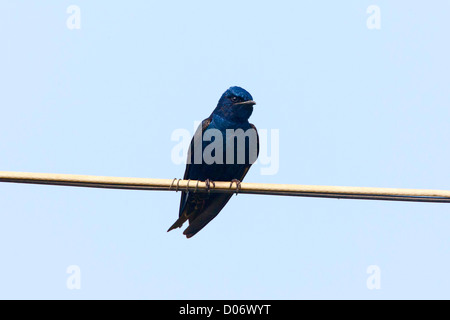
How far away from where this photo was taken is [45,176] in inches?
166

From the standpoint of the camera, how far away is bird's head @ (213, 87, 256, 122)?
6.86 m

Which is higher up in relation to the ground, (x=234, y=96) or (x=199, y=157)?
(x=234, y=96)

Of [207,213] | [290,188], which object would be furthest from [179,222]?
[290,188]

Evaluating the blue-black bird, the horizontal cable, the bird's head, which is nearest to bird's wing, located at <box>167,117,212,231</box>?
the blue-black bird

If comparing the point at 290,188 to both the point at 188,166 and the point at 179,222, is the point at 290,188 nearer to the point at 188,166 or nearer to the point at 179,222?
the point at 179,222

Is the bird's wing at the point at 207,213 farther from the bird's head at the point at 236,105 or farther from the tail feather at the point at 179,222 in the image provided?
the bird's head at the point at 236,105

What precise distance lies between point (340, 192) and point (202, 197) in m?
2.82

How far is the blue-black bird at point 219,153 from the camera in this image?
21.9 feet

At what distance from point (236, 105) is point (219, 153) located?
1.79 feet

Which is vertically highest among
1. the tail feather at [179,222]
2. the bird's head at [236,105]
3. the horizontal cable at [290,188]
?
the bird's head at [236,105]

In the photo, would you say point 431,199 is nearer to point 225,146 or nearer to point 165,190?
point 165,190

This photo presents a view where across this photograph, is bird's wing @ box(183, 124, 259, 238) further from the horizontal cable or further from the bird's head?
the horizontal cable

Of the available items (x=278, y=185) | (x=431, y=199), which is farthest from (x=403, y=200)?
(x=278, y=185)

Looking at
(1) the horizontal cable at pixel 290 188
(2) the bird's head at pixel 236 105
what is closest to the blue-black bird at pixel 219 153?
(2) the bird's head at pixel 236 105
